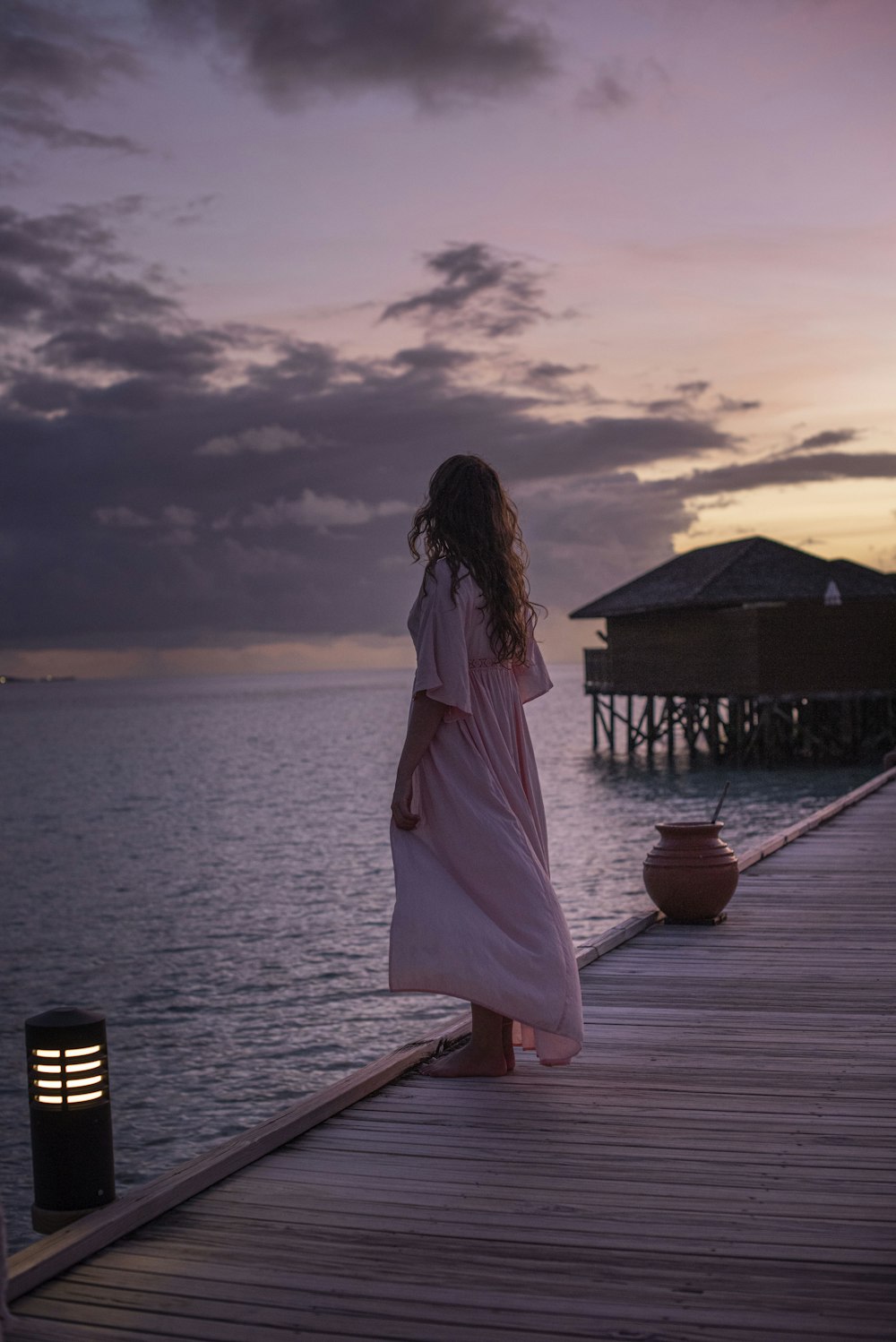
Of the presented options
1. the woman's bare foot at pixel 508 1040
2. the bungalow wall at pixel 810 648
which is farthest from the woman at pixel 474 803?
the bungalow wall at pixel 810 648

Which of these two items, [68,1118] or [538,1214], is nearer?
[538,1214]

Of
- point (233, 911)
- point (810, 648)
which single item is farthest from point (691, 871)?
point (810, 648)

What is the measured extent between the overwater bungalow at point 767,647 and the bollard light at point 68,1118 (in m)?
38.4

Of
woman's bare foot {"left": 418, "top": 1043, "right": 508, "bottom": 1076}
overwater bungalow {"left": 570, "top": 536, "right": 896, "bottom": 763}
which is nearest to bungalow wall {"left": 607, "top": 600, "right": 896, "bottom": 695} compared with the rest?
overwater bungalow {"left": 570, "top": 536, "right": 896, "bottom": 763}

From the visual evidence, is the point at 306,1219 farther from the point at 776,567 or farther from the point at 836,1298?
the point at 776,567

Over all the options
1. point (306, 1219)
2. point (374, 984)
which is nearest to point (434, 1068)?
point (306, 1219)

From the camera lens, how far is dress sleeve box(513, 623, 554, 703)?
15.3 ft

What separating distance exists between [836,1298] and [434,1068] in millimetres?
1995

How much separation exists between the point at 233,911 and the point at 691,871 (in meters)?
15.2

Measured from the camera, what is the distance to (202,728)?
110 m

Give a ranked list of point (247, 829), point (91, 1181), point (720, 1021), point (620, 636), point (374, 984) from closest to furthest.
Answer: point (91, 1181) < point (720, 1021) < point (374, 984) < point (247, 829) < point (620, 636)

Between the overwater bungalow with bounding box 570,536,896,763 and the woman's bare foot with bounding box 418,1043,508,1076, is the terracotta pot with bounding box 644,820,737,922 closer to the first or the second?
the woman's bare foot with bounding box 418,1043,508,1076

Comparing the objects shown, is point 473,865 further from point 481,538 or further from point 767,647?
point 767,647

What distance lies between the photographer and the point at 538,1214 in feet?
11.1
